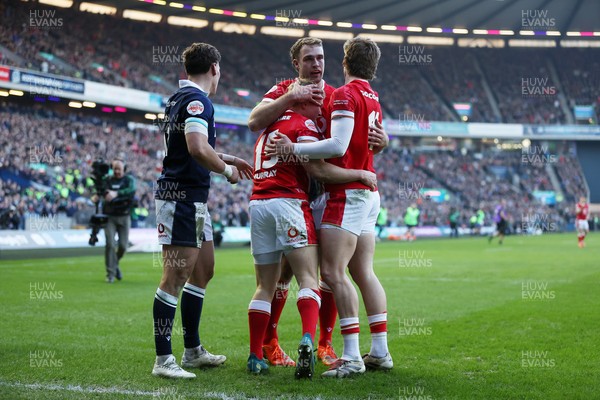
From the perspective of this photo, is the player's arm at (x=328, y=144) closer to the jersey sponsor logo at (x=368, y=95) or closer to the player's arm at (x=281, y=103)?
the player's arm at (x=281, y=103)

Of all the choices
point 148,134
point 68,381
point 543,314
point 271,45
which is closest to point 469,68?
point 271,45

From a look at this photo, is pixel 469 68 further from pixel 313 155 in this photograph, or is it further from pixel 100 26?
pixel 313 155

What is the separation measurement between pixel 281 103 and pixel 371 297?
169 centimetres

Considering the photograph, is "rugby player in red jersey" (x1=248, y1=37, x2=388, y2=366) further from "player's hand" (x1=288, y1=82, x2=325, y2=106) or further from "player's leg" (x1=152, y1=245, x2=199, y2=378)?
"player's leg" (x1=152, y1=245, x2=199, y2=378)

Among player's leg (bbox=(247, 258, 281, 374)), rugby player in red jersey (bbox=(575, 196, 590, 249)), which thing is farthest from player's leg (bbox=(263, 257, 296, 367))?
rugby player in red jersey (bbox=(575, 196, 590, 249))

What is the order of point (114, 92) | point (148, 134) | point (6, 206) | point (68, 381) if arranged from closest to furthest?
point (68, 381), point (6, 206), point (114, 92), point (148, 134)

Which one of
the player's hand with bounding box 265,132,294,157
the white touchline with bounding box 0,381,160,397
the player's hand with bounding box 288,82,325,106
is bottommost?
the white touchline with bounding box 0,381,160,397

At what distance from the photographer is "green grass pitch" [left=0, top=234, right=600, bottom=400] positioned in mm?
4562

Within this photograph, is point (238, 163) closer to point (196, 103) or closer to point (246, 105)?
point (196, 103)

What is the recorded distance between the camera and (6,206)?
25719 mm

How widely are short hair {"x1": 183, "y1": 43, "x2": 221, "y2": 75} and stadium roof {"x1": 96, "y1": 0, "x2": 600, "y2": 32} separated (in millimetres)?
39474

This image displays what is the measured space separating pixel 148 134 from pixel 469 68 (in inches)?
1278

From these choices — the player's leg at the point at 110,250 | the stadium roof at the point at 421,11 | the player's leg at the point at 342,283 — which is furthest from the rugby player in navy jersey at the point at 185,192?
the stadium roof at the point at 421,11

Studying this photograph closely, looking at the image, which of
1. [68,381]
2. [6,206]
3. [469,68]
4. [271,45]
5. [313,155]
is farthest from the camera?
[469,68]
